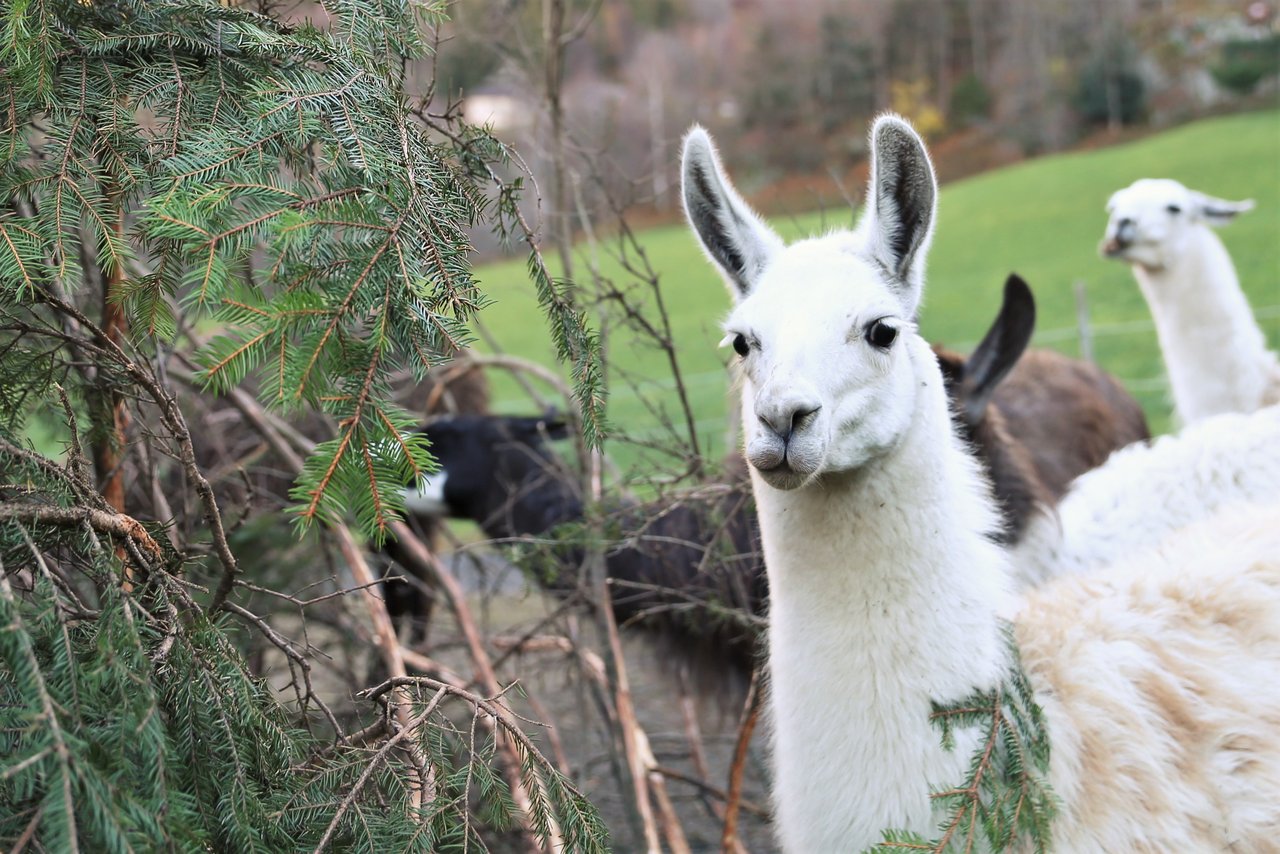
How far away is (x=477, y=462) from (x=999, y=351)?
105 inches

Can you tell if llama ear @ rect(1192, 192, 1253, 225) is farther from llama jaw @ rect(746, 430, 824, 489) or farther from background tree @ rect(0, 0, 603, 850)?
background tree @ rect(0, 0, 603, 850)

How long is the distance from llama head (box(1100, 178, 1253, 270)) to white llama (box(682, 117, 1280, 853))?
3.74m

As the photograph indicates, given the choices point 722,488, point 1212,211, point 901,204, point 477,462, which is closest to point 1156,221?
point 1212,211

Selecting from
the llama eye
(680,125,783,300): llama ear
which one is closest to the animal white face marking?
(680,125,783,300): llama ear

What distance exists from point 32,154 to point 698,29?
50.0m

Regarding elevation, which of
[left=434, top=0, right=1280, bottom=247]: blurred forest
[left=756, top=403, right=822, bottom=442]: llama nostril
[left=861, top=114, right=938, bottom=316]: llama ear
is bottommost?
[left=756, top=403, right=822, bottom=442]: llama nostril

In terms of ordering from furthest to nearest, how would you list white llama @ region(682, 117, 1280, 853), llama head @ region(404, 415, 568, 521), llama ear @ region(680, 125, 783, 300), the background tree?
1. llama head @ region(404, 415, 568, 521)
2. llama ear @ region(680, 125, 783, 300)
3. white llama @ region(682, 117, 1280, 853)
4. the background tree

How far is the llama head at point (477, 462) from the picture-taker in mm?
5652

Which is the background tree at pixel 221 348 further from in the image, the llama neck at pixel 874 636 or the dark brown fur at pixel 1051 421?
Answer: the dark brown fur at pixel 1051 421

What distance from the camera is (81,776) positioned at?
4.69 feet

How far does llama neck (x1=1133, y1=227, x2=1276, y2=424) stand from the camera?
19.1 feet

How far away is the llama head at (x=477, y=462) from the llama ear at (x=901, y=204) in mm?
3239

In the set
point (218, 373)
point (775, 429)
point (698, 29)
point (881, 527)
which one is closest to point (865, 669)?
point (881, 527)

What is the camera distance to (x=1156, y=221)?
588cm
